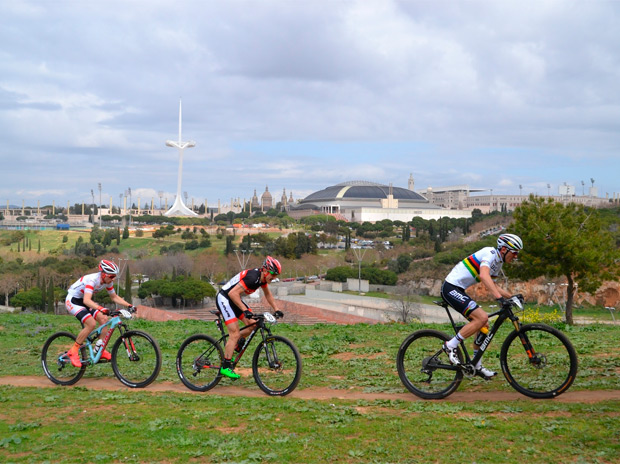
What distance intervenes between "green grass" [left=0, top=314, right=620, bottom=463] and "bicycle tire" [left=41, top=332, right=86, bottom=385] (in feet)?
1.34

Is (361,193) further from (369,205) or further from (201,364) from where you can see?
(201,364)

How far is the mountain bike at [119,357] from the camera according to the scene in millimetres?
7406

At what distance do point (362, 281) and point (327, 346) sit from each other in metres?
37.3

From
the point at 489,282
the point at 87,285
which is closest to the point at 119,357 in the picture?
the point at 87,285

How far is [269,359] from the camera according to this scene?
6.88m

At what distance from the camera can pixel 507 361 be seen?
21.0ft

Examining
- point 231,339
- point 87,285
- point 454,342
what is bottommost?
point 231,339

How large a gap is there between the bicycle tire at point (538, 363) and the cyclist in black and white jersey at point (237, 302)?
2560mm

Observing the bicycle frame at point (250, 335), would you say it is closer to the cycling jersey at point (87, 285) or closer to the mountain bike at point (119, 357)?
the mountain bike at point (119, 357)

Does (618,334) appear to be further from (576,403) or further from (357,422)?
(357,422)

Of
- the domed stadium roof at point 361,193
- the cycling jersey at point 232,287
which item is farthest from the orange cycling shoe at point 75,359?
the domed stadium roof at point 361,193

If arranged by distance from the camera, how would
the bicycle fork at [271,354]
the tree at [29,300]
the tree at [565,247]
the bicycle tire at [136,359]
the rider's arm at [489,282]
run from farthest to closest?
1. the tree at [29,300]
2. the tree at [565,247]
3. the bicycle tire at [136,359]
4. the bicycle fork at [271,354]
5. the rider's arm at [489,282]

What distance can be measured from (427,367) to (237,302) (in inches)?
85.1

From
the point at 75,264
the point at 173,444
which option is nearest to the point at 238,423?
the point at 173,444
